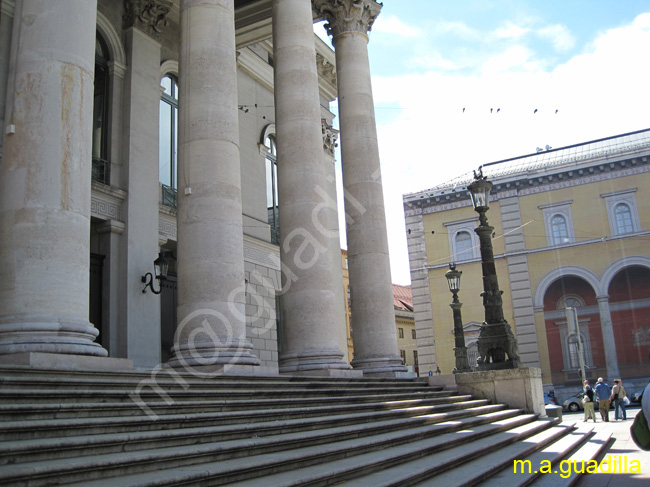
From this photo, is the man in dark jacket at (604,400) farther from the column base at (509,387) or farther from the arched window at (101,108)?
the arched window at (101,108)

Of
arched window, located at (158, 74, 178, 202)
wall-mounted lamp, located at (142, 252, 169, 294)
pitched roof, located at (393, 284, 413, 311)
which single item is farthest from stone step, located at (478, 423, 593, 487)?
pitched roof, located at (393, 284, 413, 311)

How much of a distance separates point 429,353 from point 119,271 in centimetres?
2839

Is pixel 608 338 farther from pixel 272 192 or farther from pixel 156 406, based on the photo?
pixel 156 406

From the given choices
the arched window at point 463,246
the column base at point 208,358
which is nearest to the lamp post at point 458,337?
the column base at point 208,358

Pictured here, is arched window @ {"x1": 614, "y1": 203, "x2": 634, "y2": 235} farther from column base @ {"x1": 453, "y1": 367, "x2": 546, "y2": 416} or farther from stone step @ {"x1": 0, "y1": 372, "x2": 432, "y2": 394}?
stone step @ {"x1": 0, "y1": 372, "x2": 432, "y2": 394}

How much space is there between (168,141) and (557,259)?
88.7 ft

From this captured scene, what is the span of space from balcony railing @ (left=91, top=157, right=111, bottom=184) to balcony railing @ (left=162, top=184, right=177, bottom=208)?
6.99 feet

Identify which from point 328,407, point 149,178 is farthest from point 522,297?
point 328,407

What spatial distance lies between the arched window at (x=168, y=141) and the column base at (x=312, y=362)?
7.11 m

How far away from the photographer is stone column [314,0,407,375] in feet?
55.1

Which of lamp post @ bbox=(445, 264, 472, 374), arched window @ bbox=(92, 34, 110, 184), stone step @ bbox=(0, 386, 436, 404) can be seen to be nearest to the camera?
stone step @ bbox=(0, 386, 436, 404)

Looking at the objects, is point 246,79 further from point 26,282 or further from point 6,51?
point 26,282

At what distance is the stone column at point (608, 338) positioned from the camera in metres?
35.9

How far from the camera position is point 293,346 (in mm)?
13945
